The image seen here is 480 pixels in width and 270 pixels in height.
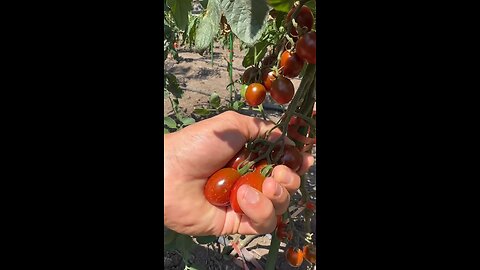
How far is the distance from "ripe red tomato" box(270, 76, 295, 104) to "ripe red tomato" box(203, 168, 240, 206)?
0.82 feet

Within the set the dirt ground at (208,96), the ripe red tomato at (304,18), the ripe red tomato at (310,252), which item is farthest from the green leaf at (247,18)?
the dirt ground at (208,96)

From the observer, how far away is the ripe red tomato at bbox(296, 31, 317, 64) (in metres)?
0.85

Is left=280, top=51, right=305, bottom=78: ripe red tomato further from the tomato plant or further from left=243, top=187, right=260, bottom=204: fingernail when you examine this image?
left=243, top=187, right=260, bottom=204: fingernail

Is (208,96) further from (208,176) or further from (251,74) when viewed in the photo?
(208,176)

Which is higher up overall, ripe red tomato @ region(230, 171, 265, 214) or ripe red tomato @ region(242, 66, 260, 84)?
ripe red tomato @ region(242, 66, 260, 84)

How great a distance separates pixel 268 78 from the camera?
3.86 ft

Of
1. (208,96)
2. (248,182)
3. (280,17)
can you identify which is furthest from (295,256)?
(208,96)

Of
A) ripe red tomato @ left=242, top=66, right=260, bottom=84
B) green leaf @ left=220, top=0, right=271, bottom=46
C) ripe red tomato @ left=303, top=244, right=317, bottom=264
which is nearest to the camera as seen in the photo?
green leaf @ left=220, top=0, right=271, bottom=46

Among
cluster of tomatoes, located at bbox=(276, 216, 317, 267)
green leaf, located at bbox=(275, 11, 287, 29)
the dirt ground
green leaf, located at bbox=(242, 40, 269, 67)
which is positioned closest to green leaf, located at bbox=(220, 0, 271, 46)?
green leaf, located at bbox=(275, 11, 287, 29)
